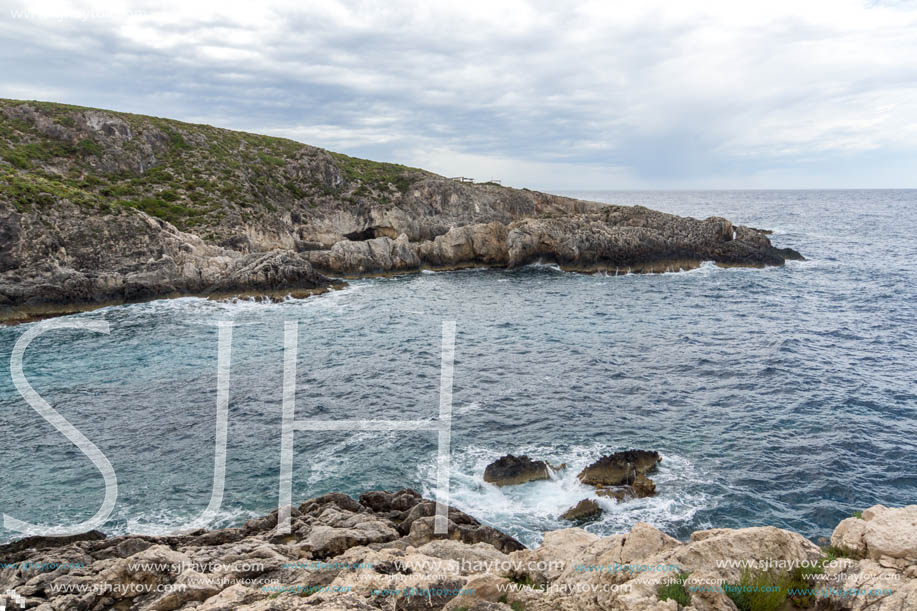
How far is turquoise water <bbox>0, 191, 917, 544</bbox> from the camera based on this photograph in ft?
57.9

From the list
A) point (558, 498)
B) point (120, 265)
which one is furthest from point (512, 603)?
point (120, 265)

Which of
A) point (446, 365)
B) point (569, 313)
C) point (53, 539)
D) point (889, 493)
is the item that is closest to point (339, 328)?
point (446, 365)

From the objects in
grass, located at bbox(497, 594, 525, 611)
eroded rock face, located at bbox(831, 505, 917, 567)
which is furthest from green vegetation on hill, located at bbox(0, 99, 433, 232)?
Answer: eroded rock face, located at bbox(831, 505, 917, 567)

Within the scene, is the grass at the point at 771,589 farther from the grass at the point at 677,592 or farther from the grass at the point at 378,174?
the grass at the point at 378,174

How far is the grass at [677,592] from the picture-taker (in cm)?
782

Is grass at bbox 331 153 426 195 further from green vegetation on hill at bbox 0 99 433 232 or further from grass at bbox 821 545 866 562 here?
grass at bbox 821 545 866 562

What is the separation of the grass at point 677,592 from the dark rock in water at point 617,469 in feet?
33.0

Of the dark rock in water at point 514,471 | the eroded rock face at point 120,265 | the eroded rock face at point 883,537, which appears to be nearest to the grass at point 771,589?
the eroded rock face at point 883,537

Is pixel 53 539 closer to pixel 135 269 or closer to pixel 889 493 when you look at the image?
pixel 889 493

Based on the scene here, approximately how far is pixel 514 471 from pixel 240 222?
173ft

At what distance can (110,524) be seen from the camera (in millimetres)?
16172

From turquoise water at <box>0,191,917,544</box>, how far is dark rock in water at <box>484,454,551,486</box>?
400mm

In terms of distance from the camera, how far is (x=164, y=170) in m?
67.4

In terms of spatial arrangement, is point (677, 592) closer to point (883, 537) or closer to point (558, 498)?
point (883, 537)
